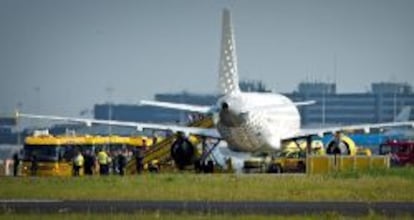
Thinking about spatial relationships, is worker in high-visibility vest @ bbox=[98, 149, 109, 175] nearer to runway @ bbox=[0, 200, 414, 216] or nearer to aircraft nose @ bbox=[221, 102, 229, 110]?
aircraft nose @ bbox=[221, 102, 229, 110]

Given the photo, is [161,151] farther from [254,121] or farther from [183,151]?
[254,121]

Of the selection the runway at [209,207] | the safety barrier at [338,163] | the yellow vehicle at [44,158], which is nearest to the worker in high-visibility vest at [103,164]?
the yellow vehicle at [44,158]

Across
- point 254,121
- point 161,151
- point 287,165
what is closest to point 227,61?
point 254,121

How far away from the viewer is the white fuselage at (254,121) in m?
92.8

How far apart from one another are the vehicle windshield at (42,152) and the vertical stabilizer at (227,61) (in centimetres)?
1190

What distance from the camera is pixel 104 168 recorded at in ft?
296

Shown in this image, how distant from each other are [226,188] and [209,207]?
1318cm

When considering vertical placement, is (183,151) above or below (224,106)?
below

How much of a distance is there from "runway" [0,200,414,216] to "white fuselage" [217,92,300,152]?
36937mm

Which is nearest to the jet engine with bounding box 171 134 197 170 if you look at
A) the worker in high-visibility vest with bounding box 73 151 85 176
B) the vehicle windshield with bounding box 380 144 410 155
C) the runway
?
the worker in high-visibility vest with bounding box 73 151 85 176

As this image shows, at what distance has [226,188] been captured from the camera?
64375 millimetres

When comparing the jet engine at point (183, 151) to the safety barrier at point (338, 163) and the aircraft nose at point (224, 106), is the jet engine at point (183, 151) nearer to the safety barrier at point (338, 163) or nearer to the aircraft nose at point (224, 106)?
the aircraft nose at point (224, 106)

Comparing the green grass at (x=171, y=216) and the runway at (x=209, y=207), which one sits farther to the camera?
the runway at (x=209, y=207)

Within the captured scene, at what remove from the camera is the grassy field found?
194 feet
